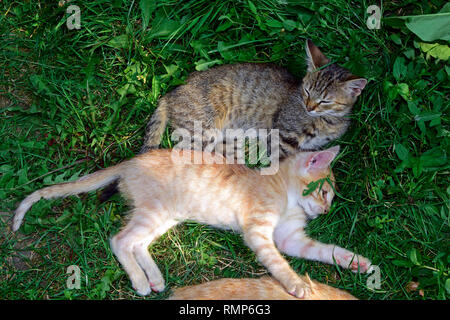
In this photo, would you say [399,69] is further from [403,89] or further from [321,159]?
[321,159]

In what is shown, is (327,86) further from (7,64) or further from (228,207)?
(7,64)

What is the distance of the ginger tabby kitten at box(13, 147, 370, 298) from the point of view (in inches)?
132

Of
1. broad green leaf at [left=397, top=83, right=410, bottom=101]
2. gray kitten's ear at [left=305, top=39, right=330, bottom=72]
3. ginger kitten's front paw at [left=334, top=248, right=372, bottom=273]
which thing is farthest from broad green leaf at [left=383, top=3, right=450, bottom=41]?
ginger kitten's front paw at [left=334, top=248, right=372, bottom=273]

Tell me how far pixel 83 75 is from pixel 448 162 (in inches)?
115

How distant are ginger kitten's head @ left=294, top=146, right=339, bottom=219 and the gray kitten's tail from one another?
110 cm

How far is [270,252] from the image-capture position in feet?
10.6

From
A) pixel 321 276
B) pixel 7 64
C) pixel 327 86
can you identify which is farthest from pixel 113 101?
pixel 321 276

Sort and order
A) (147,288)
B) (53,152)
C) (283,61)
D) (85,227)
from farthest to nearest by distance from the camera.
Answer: (283,61) < (53,152) < (85,227) < (147,288)

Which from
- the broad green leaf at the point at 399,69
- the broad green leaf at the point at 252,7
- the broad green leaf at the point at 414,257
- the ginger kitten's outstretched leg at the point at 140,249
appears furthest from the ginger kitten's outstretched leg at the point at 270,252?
the broad green leaf at the point at 252,7

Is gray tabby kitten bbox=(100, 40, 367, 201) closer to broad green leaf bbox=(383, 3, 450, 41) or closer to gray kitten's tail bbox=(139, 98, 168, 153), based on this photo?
gray kitten's tail bbox=(139, 98, 168, 153)

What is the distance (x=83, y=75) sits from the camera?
393cm

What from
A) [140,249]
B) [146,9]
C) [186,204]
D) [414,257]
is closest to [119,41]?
[146,9]

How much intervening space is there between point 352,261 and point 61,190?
2151 millimetres

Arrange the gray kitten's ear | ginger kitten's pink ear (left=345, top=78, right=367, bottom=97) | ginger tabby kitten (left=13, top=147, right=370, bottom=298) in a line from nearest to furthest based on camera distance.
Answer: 1. ginger tabby kitten (left=13, top=147, right=370, bottom=298)
2. ginger kitten's pink ear (left=345, top=78, right=367, bottom=97)
3. the gray kitten's ear
